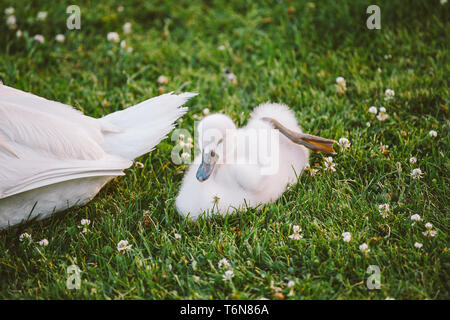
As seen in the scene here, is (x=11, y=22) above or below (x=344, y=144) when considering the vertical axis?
above

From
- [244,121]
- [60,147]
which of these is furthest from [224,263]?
[244,121]

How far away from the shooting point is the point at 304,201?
287cm

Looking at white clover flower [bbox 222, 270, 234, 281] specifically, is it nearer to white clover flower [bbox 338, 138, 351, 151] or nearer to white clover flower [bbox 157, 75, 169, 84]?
white clover flower [bbox 338, 138, 351, 151]

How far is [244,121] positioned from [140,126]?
1009mm

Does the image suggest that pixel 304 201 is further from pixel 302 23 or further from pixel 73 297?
pixel 302 23

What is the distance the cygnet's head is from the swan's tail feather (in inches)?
10.0

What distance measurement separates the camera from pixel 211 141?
107 inches

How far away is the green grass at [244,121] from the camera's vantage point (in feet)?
8.08

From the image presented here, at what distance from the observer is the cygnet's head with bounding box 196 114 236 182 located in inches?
106

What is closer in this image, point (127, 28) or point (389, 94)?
point (389, 94)

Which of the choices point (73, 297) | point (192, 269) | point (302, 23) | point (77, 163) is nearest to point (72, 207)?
point (77, 163)

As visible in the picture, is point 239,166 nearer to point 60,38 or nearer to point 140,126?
point 140,126

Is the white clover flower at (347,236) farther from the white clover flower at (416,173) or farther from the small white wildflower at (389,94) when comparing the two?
the small white wildflower at (389,94)

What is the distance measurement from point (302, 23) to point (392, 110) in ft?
4.80
